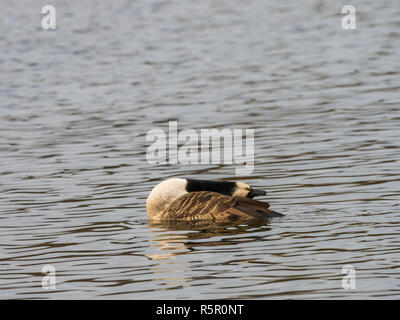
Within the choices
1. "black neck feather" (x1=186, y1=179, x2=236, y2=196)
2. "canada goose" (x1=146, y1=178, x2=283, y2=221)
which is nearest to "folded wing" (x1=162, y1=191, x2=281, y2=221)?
"canada goose" (x1=146, y1=178, x2=283, y2=221)

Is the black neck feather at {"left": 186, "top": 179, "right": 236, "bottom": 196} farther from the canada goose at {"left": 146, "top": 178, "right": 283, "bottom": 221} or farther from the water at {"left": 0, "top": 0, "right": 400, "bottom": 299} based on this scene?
the water at {"left": 0, "top": 0, "right": 400, "bottom": 299}

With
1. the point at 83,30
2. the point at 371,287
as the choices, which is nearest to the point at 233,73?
the point at 83,30

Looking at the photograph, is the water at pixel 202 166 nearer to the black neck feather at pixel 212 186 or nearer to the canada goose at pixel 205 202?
the canada goose at pixel 205 202

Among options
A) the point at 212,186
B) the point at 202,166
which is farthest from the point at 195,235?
the point at 202,166

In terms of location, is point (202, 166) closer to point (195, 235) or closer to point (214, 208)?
point (214, 208)

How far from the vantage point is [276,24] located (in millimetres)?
34500

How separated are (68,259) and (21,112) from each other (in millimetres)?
11748

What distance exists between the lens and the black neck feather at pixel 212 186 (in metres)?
12.6

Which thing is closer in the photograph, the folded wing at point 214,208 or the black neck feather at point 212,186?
the folded wing at point 214,208

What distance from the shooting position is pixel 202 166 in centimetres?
1582

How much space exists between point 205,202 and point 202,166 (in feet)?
11.4

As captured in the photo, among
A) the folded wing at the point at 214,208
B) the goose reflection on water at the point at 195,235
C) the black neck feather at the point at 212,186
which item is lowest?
the goose reflection on water at the point at 195,235

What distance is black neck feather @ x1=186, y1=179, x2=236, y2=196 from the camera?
497 inches

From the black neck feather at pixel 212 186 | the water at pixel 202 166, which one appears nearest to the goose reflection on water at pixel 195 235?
the water at pixel 202 166
